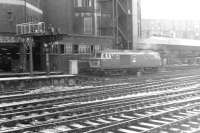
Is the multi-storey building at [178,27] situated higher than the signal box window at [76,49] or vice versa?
the multi-storey building at [178,27]

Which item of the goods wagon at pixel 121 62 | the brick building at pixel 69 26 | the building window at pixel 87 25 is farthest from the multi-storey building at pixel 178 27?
the goods wagon at pixel 121 62

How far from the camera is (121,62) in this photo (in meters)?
32.8

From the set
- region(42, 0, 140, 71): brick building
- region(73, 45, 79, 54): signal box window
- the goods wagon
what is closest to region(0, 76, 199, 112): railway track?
the goods wagon

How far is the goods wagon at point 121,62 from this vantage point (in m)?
31.7

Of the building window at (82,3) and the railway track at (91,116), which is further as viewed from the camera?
the building window at (82,3)

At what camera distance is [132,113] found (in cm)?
1211

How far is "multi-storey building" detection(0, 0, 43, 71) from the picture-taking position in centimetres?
3262

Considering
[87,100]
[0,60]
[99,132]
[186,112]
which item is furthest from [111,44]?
[99,132]

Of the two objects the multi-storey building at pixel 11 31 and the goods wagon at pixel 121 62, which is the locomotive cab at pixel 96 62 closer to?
the goods wagon at pixel 121 62

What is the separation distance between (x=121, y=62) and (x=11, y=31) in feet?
40.6

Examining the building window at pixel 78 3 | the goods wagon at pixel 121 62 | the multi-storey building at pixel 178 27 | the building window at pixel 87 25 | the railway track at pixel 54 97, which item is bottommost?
the railway track at pixel 54 97

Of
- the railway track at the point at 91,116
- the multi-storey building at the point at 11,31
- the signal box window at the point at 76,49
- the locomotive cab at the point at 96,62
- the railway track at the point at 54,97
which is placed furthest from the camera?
the signal box window at the point at 76,49

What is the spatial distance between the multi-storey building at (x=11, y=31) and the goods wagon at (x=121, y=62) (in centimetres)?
830

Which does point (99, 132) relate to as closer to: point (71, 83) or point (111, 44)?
point (71, 83)
